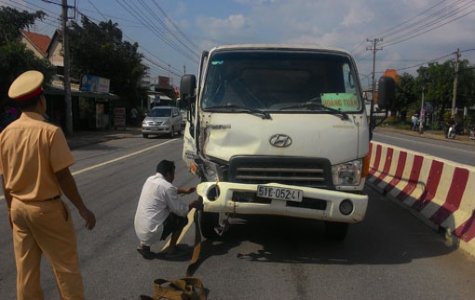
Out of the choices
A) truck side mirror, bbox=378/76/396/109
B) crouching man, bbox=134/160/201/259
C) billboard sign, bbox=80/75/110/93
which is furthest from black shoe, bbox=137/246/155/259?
billboard sign, bbox=80/75/110/93

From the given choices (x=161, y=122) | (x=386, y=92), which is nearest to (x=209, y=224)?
(x=386, y=92)

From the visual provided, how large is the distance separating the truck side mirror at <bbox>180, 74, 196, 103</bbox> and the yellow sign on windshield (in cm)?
166

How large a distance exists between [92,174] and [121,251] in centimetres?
785

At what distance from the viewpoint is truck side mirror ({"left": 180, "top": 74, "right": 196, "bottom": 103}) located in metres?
7.15

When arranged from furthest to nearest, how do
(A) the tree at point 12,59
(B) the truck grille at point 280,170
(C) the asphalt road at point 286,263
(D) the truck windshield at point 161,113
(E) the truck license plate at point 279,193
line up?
(D) the truck windshield at point 161,113 → (A) the tree at point 12,59 → (B) the truck grille at point 280,170 → (E) the truck license plate at point 279,193 → (C) the asphalt road at point 286,263

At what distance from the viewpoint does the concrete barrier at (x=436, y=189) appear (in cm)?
718

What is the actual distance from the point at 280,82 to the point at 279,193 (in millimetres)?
1636

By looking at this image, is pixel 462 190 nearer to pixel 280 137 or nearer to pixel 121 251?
pixel 280 137

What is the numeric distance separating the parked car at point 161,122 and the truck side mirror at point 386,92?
24269 mm

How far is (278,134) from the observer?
20.5 ft

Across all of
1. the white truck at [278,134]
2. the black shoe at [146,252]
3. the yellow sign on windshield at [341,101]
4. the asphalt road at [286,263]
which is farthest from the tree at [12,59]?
the yellow sign on windshield at [341,101]

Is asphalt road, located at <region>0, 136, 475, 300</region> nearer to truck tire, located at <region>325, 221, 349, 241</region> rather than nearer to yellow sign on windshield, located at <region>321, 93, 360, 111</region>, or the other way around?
truck tire, located at <region>325, 221, 349, 241</region>

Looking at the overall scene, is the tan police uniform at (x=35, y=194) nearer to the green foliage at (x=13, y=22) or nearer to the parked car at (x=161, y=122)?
the green foliage at (x=13, y=22)

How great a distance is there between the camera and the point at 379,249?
681cm
